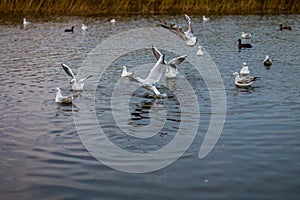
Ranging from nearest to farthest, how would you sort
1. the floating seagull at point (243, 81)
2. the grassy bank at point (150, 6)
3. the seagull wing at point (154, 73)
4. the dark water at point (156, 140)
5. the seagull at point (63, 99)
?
1. the dark water at point (156, 140)
2. the seagull at point (63, 99)
3. the seagull wing at point (154, 73)
4. the floating seagull at point (243, 81)
5. the grassy bank at point (150, 6)

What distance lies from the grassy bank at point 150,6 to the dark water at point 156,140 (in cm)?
1614

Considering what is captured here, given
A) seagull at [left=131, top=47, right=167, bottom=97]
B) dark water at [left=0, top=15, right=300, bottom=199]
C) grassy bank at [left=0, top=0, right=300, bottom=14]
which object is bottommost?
dark water at [left=0, top=15, right=300, bottom=199]

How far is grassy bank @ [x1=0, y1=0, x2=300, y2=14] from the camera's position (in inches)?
1345

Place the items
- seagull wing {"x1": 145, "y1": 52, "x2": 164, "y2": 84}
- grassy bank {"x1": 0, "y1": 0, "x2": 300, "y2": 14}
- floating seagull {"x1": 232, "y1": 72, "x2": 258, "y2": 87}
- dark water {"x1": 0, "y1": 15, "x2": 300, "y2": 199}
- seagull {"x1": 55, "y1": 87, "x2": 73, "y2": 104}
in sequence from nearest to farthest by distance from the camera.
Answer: dark water {"x1": 0, "y1": 15, "x2": 300, "y2": 199} < seagull {"x1": 55, "y1": 87, "x2": 73, "y2": 104} < seagull wing {"x1": 145, "y1": 52, "x2": 164, "y2": 84} < floating seagull {"x1": 232, "y1": 72, "x2": 258, "y2": 87} < grassy bank {"x1": 0, "y1": 0, "x2": 300, "y2": 14}

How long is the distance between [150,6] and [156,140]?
27.4 m

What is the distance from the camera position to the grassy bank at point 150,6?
3416 centimetres

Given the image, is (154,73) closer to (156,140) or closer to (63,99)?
(63,99)

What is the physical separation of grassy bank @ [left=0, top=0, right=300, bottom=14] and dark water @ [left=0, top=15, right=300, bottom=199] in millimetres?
16140

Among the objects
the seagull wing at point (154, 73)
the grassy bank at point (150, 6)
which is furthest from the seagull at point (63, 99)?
the grassy bank at point (150, 6)

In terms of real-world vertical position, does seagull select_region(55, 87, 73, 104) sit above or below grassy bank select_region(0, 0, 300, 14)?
below

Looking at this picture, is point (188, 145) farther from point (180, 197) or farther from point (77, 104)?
point (77, 104)

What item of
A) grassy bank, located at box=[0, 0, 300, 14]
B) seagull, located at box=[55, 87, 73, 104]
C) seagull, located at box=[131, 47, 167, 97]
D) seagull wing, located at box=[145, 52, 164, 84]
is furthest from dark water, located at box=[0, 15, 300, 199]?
grassy bank, located at box=[0, 0, 300, 14]

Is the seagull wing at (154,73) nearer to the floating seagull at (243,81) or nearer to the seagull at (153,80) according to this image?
the seagull at (153,80)

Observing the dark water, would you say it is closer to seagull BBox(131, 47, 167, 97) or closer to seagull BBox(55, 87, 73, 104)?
seagull BBox(55, 87, 73, 104)
